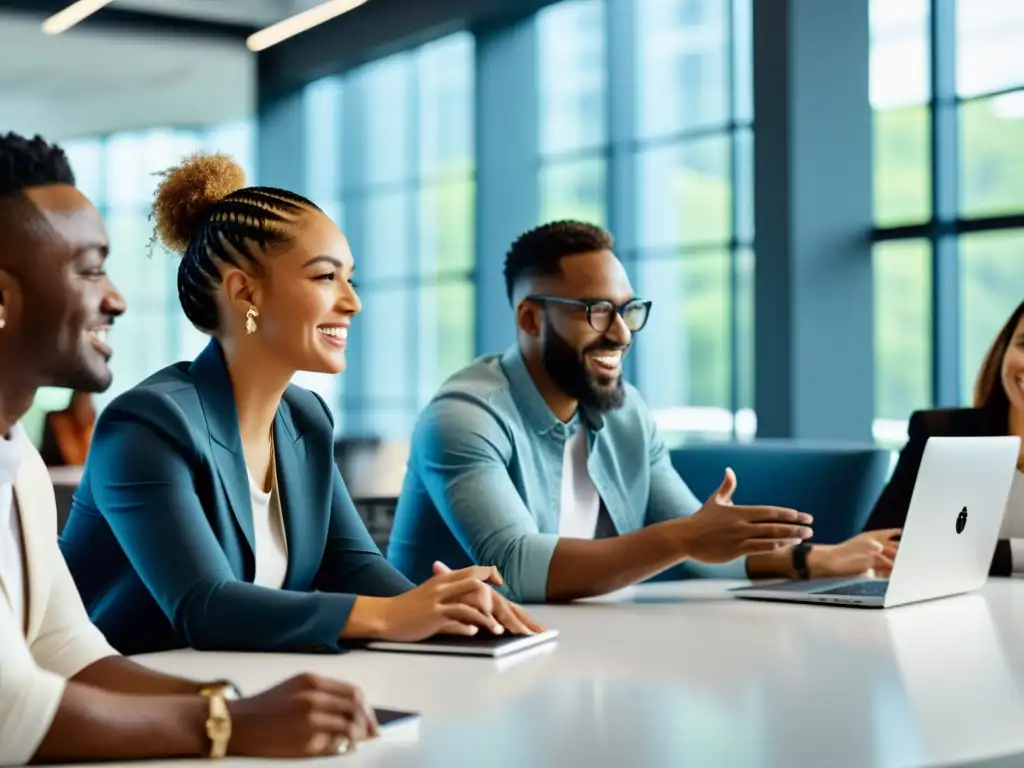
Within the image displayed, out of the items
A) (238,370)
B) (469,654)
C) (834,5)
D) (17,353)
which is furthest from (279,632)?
(834,5)

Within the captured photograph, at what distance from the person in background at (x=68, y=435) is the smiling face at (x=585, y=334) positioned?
3687 millimetres

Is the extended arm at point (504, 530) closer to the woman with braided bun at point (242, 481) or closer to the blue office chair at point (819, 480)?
the woman with braided bun at point (242, 481)

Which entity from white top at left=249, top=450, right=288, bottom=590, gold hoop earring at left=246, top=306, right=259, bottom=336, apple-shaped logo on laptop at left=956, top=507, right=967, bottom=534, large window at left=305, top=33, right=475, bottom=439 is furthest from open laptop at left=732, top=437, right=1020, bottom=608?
large window at left=305, top=33, right=475, bottom=439

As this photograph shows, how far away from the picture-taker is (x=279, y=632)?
1739 millimetres

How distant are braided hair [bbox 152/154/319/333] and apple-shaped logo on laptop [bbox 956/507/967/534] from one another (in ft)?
3.82

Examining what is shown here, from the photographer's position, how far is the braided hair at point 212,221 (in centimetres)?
196

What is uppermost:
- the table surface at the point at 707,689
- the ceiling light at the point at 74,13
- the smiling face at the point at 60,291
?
the ceiling light at the point at 74,13

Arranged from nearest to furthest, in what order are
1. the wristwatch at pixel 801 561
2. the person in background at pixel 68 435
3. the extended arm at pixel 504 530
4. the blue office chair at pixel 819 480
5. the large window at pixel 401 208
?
the extended arm at pixel 504 530
the wristwatch at pixel 801 561
the blue office chair at pixel 819 480
the person in background at pixel 68 435
the large window at pixel 401 208

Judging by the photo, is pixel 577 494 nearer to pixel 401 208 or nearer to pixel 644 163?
pixel 644 163

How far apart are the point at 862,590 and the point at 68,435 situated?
14.4ft

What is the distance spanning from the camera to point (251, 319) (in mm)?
1949

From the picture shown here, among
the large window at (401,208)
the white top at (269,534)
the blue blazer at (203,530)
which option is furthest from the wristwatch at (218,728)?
the large window at (401,208)

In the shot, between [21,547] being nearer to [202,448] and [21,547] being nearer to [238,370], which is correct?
[202,448]

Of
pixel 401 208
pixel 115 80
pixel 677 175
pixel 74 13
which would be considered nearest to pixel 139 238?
pixel 115 80
